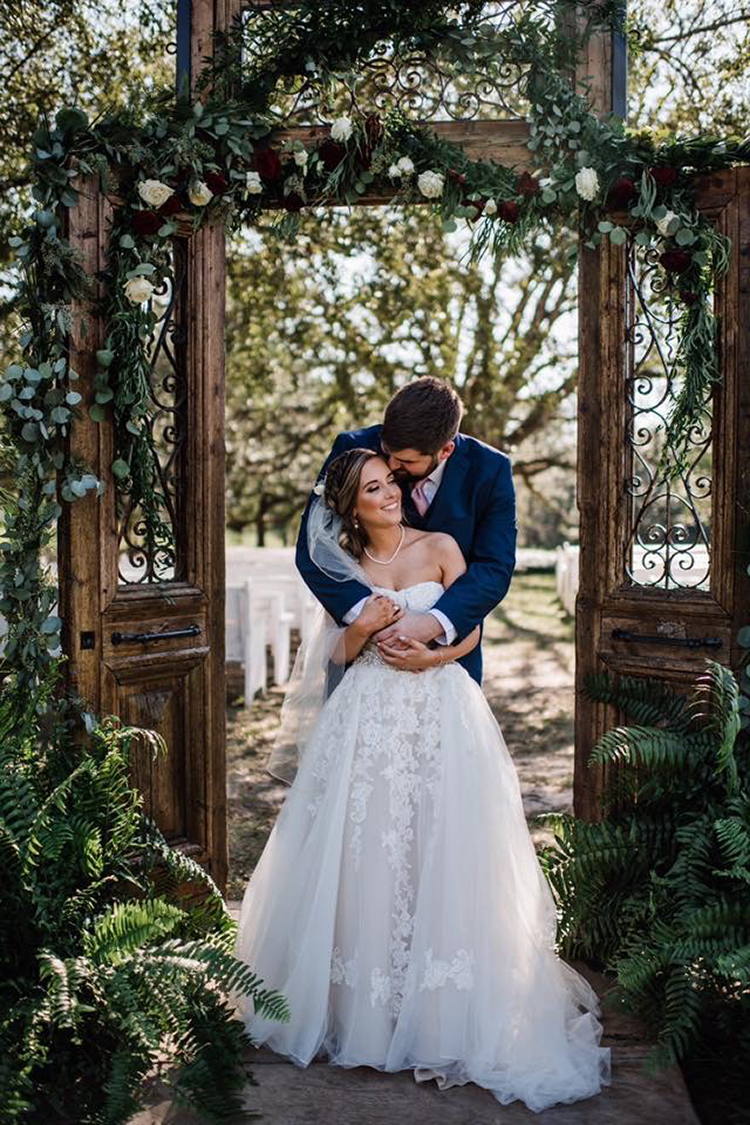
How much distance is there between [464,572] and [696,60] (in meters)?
2.89

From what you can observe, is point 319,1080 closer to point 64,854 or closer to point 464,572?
point 64,854

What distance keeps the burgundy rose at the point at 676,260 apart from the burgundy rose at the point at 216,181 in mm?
1793

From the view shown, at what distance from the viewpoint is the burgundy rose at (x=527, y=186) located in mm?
4191

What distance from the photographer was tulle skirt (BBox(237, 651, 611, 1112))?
3262mm

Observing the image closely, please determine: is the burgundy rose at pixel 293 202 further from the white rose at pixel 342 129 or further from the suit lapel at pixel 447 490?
the suit lapel at pixel 447 490

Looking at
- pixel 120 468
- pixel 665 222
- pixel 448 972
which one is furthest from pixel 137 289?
pixel 448 972

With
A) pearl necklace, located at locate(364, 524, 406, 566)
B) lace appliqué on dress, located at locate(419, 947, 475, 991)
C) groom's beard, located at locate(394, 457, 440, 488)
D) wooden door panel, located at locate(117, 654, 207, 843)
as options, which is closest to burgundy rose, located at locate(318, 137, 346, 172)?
groom's beard, located at locate(394, 457, 440, 488)

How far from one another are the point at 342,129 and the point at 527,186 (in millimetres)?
769

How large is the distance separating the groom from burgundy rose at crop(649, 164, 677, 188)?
125 centimetres

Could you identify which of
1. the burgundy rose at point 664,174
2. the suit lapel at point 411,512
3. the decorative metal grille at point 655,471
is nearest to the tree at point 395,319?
the decorative metal grille at point 655,471

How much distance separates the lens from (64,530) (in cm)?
416

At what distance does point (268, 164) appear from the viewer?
4.22m

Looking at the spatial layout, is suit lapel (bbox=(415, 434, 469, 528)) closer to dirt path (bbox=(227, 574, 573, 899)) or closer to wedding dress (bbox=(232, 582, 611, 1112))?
wedding dress (bbox=(232, 582, 611, 1112))

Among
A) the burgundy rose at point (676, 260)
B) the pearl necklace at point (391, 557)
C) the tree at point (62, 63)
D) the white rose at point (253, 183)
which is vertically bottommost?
the pearl necklace at point (391, 557)
